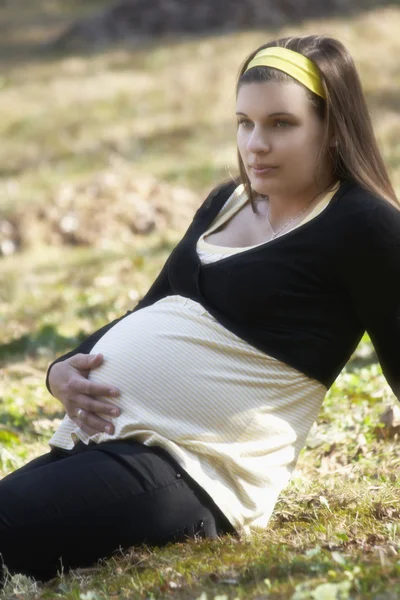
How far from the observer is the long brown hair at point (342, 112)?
10.9 ft

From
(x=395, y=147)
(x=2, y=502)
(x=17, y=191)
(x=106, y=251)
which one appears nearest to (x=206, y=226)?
(x=2, y=502)

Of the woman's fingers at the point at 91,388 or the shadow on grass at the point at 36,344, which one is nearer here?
the woman's fingers at the point at 91,388

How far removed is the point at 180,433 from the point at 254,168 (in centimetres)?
88

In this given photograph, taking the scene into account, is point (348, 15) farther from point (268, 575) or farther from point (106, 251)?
point (268, 575)

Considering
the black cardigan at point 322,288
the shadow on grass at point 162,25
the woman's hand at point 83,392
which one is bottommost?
the woman's hand at point 83,392

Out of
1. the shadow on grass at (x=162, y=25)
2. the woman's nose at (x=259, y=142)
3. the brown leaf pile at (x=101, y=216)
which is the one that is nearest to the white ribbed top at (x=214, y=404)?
the woman's nose at (x=259, y=142)

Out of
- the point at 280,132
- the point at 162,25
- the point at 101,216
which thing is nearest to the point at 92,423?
the point at 280,132

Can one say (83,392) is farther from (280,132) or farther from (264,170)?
(280,132)

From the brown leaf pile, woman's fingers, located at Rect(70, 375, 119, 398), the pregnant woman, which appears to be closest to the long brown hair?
the pregnant woman

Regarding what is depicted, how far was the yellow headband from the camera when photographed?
3314 mm

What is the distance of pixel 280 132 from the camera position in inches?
131

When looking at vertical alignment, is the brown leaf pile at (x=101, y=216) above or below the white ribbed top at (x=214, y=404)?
above

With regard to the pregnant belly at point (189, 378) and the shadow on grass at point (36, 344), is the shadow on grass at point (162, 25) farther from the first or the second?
the pregnant belly at point (189, 378)

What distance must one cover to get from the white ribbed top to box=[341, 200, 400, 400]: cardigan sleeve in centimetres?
21
